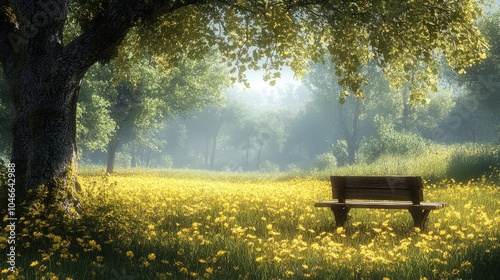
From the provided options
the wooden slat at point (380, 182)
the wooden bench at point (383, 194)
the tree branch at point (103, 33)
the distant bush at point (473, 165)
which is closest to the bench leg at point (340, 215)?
the wooden bench at point (383, 194)

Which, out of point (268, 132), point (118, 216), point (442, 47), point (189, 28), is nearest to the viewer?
point (118, 216)

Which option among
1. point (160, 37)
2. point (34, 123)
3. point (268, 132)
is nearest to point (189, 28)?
point (160, 37)

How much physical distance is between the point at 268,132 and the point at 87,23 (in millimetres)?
91336

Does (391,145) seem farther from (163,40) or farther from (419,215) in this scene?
(419,215)

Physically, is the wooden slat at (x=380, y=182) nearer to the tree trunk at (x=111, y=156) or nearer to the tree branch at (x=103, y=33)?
the tree branch at (x=103, y=33)

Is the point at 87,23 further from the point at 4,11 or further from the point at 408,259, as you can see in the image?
the point at 408,259

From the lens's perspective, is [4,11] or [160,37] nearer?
[4,11]

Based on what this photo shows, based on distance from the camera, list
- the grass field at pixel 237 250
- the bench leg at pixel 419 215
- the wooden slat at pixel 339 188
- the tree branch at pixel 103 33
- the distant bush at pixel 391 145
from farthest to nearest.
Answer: the distant bush at pixel 391 145 < the wooden slat at pixel 339 188 < the bench leg at pixel 419 215 < the tree branch at pixel 103 33 < the grass field at pixel 237 250

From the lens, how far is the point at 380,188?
369 inches

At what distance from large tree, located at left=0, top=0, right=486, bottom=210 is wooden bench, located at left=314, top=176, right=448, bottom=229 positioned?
2.09m

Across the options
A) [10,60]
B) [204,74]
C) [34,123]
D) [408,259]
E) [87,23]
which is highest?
[204,74]

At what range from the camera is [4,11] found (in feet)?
32.6

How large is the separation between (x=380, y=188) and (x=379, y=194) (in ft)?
0.39

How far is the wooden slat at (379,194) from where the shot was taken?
9.12 m
